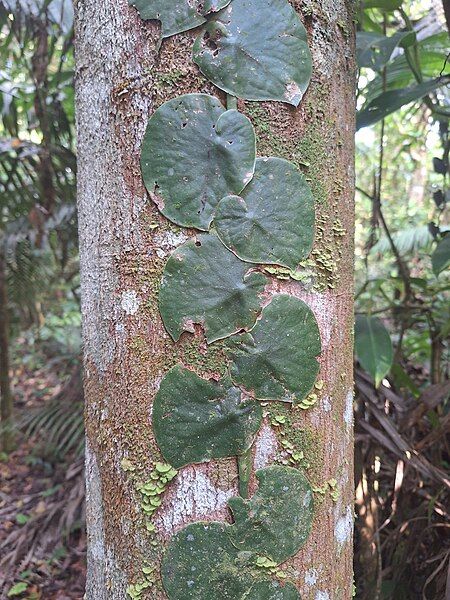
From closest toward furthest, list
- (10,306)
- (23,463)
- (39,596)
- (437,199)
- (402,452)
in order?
(402,452), (39,596), (437,199), (23,463), (10,306)

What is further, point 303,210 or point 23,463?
point 23,463

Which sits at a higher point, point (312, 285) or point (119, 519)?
point (312, 285)

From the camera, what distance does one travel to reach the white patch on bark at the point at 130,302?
0.55m

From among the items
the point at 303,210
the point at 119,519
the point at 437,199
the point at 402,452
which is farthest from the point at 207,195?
the point at 437,199

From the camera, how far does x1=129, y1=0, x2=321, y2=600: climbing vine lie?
0.53 m

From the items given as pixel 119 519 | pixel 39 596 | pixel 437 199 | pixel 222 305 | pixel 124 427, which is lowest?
pixel 39 596

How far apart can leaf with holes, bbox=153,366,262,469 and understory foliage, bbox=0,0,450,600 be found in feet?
0.51

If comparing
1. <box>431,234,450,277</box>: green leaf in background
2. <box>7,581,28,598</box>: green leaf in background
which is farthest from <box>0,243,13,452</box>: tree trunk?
<box>431,234,450,277</box>: green leaf in background

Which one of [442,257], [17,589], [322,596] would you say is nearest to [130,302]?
[322,596]

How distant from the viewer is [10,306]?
244 centimetres

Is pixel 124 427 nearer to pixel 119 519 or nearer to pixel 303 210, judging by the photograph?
pixel 119 519

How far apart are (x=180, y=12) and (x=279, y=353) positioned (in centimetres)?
37

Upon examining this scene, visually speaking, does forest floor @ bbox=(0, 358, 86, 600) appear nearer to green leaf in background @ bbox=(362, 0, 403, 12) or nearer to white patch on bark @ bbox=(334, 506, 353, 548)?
white patch on bark @ bbox=(334, 506, 353, 548)

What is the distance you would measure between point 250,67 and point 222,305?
248 millimetres
